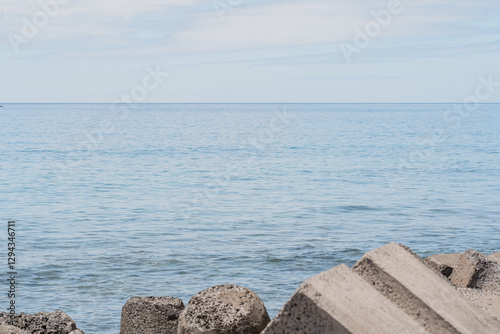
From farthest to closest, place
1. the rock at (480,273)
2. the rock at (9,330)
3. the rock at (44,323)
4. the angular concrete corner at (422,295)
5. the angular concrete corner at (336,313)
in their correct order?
the rock at (480,273) → the rock at (44,323) → the rock at (9,330) → the angular concrete corner at (422,295) → the angular concrete corner at (336,313)

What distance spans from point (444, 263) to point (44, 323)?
4.68m

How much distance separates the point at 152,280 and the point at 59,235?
15.8 ft

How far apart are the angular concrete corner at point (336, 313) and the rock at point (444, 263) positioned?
322cm

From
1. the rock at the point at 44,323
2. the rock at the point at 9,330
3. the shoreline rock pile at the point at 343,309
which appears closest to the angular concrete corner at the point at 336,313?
the shoreline rock pile at the point at 343,309

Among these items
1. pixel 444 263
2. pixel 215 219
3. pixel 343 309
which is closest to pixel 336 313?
pixel 343 309

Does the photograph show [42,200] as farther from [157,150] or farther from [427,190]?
[157,150]

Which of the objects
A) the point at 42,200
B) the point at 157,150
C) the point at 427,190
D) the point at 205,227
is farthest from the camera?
the point at 157,150

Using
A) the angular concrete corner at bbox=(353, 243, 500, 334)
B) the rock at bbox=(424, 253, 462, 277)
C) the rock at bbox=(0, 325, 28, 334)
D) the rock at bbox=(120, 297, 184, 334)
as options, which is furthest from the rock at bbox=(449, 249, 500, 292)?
the rock at bbox=(0, 325, 28, 334)

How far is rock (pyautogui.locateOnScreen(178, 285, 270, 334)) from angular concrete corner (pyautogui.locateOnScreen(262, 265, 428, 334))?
2.84 feet

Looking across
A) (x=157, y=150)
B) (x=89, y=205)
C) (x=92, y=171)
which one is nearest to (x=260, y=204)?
(x=89, y=205)

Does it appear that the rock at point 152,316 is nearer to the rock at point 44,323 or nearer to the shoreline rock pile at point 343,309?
the shoreline rock pile at point 343,309

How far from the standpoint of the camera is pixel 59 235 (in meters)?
14.4

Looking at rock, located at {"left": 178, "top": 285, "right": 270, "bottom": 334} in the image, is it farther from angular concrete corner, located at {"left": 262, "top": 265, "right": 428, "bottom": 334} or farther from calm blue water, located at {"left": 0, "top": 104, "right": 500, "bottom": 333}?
calm blue water, located at {"left": 0, "top": 104, "right": 500, "bottom": 333}

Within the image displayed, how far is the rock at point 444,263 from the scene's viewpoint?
7266 millimetres
